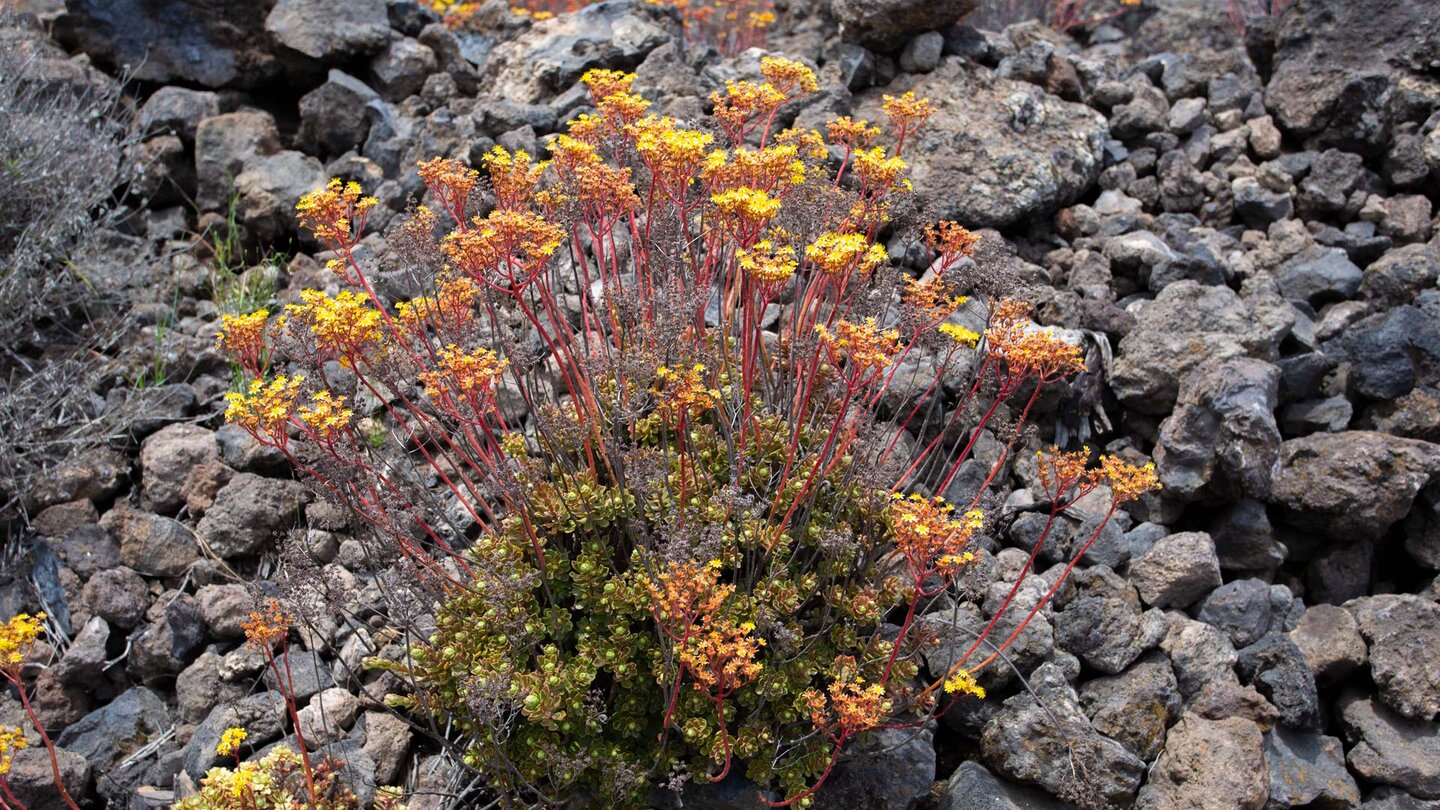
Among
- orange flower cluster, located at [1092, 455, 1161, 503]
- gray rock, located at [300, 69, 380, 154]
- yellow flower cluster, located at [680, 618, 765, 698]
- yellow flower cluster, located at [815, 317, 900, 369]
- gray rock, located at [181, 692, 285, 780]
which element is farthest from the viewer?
gray rock, located at [300, 69, 380, 154]

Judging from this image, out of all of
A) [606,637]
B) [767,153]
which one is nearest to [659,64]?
[767,153]

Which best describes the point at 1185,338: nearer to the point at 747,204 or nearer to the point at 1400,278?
the point at 1400,278

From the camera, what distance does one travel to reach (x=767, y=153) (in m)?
3.79

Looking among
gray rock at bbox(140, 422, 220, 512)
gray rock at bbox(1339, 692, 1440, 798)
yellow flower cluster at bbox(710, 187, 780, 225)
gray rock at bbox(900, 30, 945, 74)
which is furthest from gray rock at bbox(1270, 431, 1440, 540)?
gray rock at bbox(140, 422, 220, 512)

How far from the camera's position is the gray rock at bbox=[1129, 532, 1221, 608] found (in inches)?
175

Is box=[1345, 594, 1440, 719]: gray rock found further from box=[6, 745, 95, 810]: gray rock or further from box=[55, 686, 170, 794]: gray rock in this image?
box=[6, 745, 95, 810]: gray rock

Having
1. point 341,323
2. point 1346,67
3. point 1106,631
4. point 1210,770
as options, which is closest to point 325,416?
point 341,323

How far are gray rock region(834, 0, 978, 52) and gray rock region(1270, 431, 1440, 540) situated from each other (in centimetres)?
327

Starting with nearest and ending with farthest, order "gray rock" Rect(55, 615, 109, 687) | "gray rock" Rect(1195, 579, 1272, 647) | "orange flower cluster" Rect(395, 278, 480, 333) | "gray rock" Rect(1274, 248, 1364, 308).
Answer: "orange flower cluster" Rect(395, 278, 480, 333)
"gray rock" Rect(55, 615, 109, 687)
"gray rock" Rect(1195, 579, 1272, 647)
"gray rock" Rect(1274, 248, 1364, 308)

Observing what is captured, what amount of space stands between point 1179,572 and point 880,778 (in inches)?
63.2

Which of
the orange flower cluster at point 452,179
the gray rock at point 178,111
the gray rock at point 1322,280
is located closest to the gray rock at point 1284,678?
Result: the gray rock at point 1322,280

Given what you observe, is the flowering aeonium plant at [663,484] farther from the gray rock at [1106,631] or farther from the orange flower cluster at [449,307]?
the gray rock at [1106,631]

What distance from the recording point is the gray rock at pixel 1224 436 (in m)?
4.54

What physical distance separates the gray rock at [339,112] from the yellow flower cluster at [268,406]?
381cm
